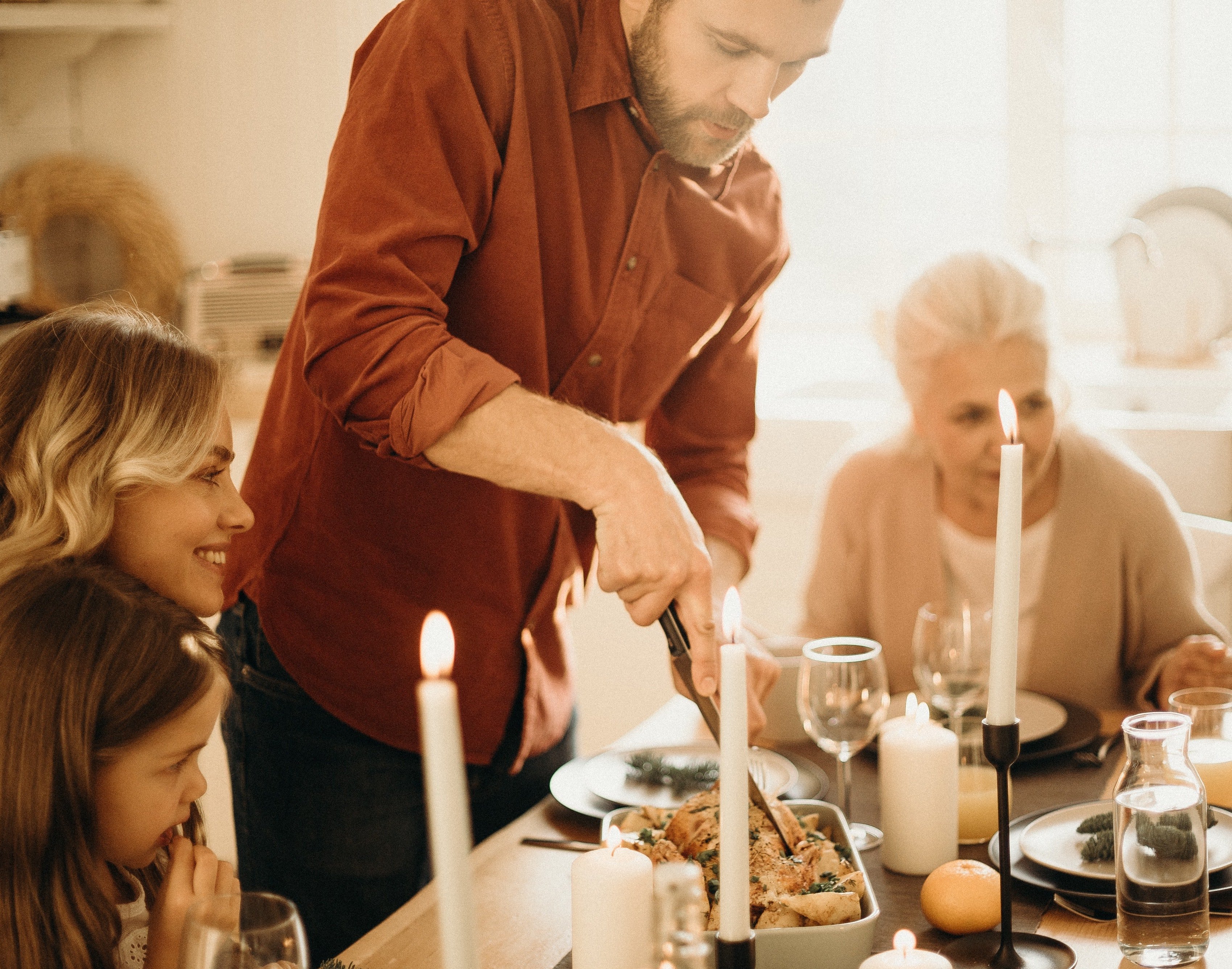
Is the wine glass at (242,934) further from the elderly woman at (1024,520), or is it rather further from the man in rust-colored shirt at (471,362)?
the elderly woman at (1024,520)

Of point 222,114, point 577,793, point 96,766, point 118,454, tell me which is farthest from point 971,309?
point 222,114

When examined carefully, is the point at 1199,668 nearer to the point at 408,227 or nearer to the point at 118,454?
the point at 408,227

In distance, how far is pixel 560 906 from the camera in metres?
1.14

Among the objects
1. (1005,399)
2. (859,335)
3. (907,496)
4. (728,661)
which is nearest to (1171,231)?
(859,335)

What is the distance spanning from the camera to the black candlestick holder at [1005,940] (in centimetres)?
92

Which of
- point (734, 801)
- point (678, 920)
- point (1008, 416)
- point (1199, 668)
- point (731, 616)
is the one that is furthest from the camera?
point (1199, 668)

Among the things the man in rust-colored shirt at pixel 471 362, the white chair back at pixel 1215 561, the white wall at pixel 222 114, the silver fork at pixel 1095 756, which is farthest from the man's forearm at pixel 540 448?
the white wall at pixel 222 114

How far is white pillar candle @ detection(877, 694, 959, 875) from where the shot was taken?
1.17m

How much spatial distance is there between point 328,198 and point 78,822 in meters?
0.56

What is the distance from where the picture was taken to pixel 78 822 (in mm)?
1027

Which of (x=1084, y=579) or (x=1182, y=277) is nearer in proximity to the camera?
(x=1084, y=579)

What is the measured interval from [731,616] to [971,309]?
4.21 ft

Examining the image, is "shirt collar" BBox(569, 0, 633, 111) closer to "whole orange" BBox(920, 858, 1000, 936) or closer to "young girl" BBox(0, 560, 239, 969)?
"young girl" BBox(0, 560, 239, 969)

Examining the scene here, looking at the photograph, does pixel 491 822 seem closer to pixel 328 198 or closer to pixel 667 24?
pixel 328 198
